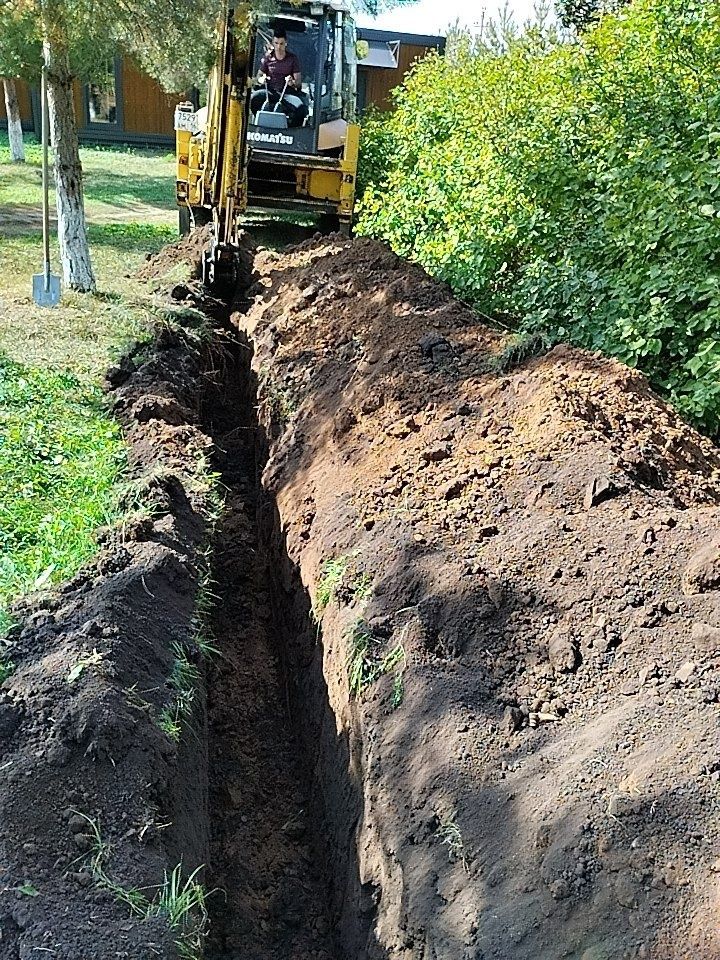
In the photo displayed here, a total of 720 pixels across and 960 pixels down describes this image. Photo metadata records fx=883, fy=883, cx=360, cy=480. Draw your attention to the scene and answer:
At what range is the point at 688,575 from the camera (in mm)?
3344

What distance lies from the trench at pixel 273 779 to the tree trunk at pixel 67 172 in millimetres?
5208

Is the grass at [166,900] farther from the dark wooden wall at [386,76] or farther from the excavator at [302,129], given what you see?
the dark wooden wall at [386,76]

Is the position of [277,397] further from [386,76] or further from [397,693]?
[386,76]

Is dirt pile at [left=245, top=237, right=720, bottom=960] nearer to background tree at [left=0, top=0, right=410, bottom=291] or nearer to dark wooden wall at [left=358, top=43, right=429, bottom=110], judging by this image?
background tree at [left=0, top=0, right=410, bottom=291]

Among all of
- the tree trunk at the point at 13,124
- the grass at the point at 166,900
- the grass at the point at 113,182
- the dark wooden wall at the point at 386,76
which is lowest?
the grass at the point at 166,900

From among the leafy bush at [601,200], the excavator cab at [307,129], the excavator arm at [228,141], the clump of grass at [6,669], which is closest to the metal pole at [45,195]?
the excavator arm at [228,141]

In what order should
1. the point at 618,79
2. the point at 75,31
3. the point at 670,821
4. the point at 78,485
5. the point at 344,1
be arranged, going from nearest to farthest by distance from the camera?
the point at 670,821, the point at 78,485, the point at 618,79, the point at 75,31, the point at 344,1

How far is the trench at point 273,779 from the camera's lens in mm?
3513

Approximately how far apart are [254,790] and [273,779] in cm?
12

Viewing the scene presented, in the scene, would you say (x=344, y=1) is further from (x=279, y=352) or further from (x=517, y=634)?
(x=517, y=634)

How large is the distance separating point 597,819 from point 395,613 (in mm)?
1304

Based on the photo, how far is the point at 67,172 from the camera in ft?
31.8

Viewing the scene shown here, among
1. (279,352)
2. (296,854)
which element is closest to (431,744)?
(296,854)

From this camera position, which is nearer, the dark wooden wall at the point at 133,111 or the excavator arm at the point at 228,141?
the excavator arm at the point at 228,141
